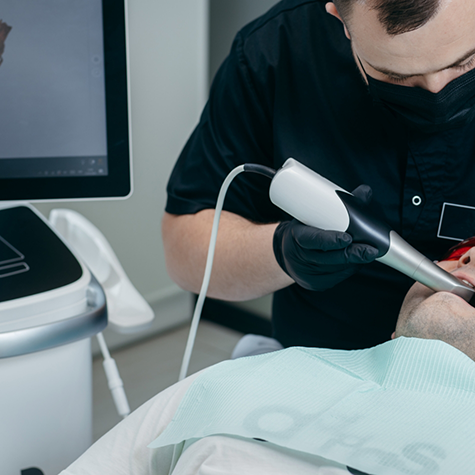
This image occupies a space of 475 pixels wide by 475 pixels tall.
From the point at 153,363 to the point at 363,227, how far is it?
52.2 inches

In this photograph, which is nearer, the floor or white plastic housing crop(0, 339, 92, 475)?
white plastic housing crop(0, 339, 92, 475)

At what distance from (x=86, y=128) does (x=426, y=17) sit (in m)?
0.42

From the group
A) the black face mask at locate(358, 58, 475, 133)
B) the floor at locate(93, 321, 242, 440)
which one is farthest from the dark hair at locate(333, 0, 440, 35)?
the floor at locate(93, 321, 242, 440)

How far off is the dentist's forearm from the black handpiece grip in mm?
214

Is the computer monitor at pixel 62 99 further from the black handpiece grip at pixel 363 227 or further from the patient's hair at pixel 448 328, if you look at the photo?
the patient's hair at pixel 448 328

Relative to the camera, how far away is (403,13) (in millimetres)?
563

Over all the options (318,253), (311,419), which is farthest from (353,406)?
(318,253)

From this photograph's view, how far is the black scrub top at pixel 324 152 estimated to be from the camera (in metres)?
0.87

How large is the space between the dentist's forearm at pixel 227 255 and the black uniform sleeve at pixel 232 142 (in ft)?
0.11

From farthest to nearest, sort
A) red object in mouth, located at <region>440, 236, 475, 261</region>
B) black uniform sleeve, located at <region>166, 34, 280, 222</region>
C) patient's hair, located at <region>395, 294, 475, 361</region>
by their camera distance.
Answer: black uniform sleeve, located at <region>166, 34, 280, 222</region> < red object in mouth, located at <region>440, 236, 475, 261</region> < patient's hair, located at <region>395, 294, 475, 361</region>

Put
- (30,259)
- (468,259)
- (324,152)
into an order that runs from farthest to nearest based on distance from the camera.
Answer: (324,152) → (468,259) → (30,259)

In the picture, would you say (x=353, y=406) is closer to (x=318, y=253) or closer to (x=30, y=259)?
(x=318, y=253)

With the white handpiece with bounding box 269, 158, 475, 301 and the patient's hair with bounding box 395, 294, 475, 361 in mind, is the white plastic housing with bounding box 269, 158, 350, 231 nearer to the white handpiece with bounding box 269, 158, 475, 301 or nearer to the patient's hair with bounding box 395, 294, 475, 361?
the white handpiece with bounding box 269, 158, 475, 301

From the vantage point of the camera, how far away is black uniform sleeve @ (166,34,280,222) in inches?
38.2
